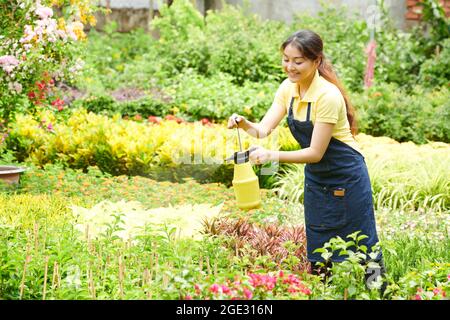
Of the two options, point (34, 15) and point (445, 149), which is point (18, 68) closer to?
point (34, 15)

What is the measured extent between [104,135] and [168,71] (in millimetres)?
3706

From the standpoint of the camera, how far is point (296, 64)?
436 cm

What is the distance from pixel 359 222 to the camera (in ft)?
14.9

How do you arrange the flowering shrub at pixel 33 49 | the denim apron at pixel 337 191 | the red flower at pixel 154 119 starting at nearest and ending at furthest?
1. the denim apron at pixel 337 191
2. the flowering shrub at pixel 33 49
3. the red flower at pixel 154 119

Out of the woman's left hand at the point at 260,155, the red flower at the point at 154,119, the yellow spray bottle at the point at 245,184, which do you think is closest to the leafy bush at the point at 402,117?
the red flower at the point at 154,119

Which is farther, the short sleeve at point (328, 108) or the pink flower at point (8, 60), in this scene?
the pink flower at point (8, 60)

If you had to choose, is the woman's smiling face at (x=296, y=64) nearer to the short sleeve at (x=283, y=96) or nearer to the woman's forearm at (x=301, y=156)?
the short sleeve at (x=283, y=96)

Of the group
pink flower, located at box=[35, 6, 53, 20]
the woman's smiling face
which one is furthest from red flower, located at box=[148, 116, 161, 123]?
the woman's smiling face

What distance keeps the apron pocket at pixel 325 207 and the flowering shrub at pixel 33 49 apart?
312cm

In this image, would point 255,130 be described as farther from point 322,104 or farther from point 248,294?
point 248,294

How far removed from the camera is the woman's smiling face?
4.33m

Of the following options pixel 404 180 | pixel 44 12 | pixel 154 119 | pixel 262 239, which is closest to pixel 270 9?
pixel 154 119

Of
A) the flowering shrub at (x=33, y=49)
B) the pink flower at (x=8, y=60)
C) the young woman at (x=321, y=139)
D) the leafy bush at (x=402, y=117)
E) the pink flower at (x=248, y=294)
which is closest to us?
the pink flower at (x=248, y=294)

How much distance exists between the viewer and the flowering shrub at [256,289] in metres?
3.42
